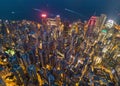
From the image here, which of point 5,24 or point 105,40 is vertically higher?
point 5,24

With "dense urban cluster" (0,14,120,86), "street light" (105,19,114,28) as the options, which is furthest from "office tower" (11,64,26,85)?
"street light" (105,19,114,28)

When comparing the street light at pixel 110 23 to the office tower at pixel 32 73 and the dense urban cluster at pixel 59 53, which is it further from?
the office tower at pixel 32 73

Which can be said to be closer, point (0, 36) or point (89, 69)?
point (89, 69)

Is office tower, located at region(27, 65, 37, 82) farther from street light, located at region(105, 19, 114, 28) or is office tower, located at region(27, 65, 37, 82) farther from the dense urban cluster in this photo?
street light, located at region(105, 19, 114, 28)

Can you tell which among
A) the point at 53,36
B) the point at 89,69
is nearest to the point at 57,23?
the point at 53,36

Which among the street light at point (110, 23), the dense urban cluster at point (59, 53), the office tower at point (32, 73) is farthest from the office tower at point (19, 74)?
the street light at point (110, 23)

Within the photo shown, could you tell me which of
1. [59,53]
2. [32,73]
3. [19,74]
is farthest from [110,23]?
[19,74]

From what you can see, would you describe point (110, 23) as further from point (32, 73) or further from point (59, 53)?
point (32, 73)

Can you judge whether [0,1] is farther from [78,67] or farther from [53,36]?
[78,67]
